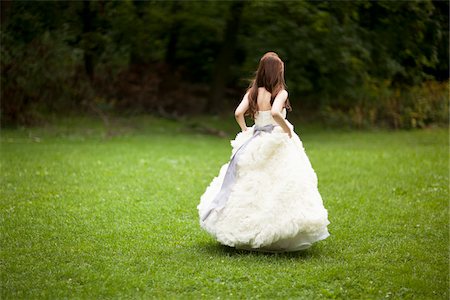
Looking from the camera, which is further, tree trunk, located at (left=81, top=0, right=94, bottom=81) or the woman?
tree trunk, located at (left=81, top=0, right=94, bottom=81)

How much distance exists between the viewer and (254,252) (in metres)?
7.65

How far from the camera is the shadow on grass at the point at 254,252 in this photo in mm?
7570

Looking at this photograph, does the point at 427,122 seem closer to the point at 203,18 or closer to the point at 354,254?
the point at 203,18

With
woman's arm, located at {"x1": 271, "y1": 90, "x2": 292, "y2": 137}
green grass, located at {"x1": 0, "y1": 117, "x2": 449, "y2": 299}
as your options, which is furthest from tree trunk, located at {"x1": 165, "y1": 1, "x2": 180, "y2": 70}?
woman's arm, located at {"x1": 271, "y1": 90, "x2": 292, "y2": 137}

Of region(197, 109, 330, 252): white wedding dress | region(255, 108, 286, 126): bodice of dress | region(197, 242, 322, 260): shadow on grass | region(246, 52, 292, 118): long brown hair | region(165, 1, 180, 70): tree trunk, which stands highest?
region(246, 52, 292, 118): long brown hair

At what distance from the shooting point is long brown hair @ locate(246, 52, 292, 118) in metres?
7.75

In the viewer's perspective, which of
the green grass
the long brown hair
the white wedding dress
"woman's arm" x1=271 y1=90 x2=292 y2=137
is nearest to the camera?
the green grass

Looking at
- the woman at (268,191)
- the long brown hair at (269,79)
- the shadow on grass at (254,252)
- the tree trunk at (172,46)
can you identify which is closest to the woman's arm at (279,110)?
the woman at (268,191)

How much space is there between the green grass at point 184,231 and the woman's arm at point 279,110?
5.27 feet

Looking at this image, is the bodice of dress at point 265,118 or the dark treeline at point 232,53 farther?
the dark treeline at point 232,53

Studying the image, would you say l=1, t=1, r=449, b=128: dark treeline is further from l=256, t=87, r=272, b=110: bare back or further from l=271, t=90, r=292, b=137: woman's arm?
l=271, t=90, r=292, b=137: woman's arm

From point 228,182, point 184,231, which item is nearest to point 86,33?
point 184,231

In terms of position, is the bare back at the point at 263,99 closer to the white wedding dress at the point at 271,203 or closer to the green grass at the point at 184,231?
the white wedding dress at the point at 271,203

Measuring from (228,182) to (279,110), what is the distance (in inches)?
43.5
